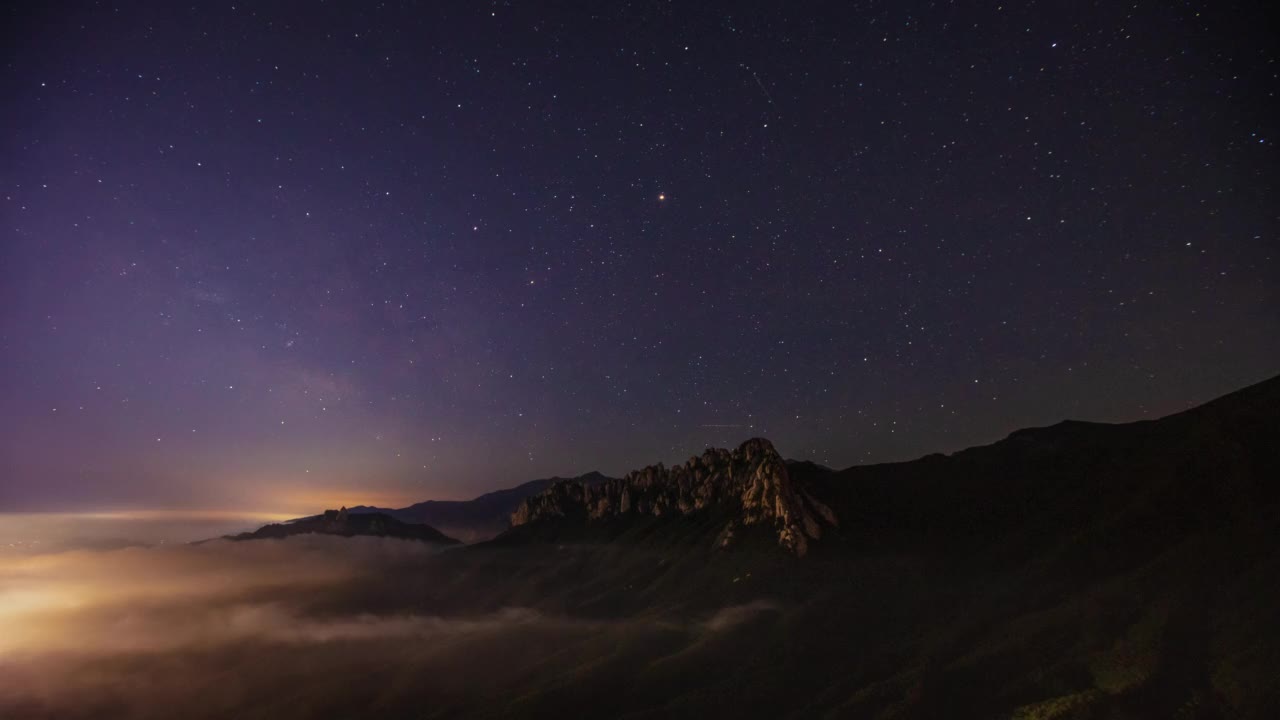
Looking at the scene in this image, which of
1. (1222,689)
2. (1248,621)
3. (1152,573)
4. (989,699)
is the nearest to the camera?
(1222,689)

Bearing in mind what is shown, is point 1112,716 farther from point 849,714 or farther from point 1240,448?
point 1240,448

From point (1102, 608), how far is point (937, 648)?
162ft

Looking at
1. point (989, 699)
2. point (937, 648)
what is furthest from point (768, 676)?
point (989, 699)

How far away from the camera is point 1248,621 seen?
139 meters

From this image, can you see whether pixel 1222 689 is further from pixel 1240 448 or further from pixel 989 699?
pixel 1240 448

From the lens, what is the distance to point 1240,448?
190250 millimetres

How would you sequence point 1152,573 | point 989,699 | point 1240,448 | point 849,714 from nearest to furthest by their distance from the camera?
point 989,699
point 849,714
point 1152,573
point 1240,448

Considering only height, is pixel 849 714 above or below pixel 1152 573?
below

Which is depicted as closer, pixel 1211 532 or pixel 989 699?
pixel 989 699

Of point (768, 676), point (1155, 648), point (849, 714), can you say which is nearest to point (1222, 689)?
point (1155, 648)

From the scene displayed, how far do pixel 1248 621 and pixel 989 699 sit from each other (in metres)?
65.7

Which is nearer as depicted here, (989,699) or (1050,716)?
(1050,716)

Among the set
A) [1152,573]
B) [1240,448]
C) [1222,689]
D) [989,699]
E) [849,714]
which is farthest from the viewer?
[1240,448]

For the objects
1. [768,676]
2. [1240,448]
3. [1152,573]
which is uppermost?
[1240,448]
